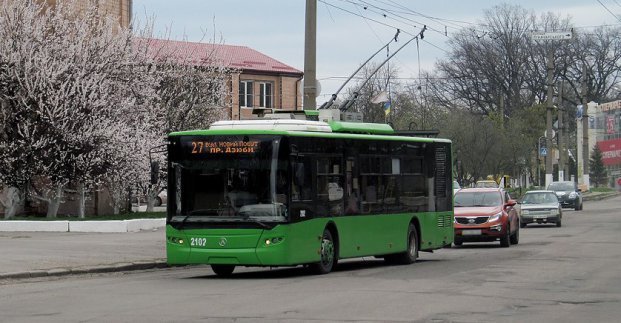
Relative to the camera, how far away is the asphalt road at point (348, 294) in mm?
13656

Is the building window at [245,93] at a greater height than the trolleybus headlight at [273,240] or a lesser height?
greater

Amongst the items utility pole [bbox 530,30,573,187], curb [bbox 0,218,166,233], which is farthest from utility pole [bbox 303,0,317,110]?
utility pole [bbox 530,30,573,187]

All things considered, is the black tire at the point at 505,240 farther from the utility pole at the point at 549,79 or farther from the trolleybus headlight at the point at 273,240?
the utility pole at the point at 549,79

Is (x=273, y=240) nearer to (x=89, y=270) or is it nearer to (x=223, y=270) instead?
(x=223, y=270)

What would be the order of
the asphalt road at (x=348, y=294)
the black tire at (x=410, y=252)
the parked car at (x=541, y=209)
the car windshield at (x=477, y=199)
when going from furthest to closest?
the parked car at (x=541, y=209) → the car windshield at (x=477, y=199) → the black tire at (x=410, y=252) → the asphalt road at (x=348, y=294)

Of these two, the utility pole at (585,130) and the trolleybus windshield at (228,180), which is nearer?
the trolleybus windshield at (228,180)

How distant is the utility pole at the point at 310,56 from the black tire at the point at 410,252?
155 inches

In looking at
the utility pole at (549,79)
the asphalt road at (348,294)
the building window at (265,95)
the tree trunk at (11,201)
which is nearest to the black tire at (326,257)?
the asphalt road at (348,294)

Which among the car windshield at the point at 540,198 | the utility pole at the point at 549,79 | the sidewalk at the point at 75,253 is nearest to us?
the sidewalk at the point at 75,253

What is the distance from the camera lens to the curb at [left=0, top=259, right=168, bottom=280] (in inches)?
788

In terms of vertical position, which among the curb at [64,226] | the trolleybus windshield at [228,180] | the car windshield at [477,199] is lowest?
the curb at [64,226]

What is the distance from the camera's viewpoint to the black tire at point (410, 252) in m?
24.8

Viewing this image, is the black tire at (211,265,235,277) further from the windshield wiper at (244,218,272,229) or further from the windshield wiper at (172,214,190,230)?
the windshield wiper at (244,218,272,229)

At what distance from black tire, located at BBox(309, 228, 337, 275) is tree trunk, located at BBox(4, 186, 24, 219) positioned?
65.3 feet
